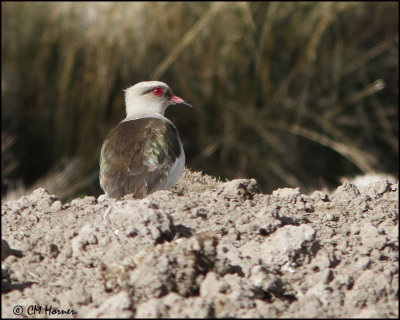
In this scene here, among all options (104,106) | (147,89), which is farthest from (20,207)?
(104,106)

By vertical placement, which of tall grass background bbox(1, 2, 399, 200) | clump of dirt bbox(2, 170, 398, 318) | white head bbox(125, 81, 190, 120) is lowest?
clump of dirt bbox(2, 170, 398, 318)

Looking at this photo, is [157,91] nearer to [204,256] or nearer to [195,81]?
[195,81]

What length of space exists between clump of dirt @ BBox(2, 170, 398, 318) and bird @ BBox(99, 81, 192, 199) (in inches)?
41.2

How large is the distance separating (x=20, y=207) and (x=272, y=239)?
4.72 feet

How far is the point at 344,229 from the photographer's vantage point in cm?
395

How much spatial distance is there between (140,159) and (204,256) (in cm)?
239

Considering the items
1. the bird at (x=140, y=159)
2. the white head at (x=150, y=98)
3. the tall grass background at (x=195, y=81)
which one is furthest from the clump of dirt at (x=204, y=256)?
the tall grass background at (x=195, y=81)

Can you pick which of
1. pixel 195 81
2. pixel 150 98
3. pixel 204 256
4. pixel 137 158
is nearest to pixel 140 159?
pixel 137 158

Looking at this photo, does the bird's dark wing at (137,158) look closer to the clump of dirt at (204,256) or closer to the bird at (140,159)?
the bird at (140,159)

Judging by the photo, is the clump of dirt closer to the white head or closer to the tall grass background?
the white head

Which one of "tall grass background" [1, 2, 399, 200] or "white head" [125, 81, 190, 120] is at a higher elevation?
"tall grass background" [1, 2, 399, 200]

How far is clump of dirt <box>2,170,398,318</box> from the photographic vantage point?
302 cm

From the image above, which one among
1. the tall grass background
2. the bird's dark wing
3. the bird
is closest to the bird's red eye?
the bird

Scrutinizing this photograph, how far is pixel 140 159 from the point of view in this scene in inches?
219
